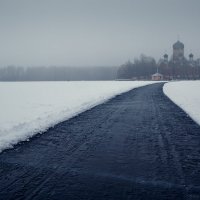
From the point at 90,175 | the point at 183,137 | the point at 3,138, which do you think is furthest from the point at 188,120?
the point at 90,175

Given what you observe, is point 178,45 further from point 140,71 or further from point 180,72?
point 140,71

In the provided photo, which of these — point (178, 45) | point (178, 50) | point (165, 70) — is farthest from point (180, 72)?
point (178, 45)

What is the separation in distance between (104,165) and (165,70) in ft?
485

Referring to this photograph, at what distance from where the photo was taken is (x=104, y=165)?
254 inches

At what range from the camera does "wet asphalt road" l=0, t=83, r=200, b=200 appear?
491cm

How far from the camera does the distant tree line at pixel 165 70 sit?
5871 inches

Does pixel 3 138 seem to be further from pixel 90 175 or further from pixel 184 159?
pixel 184 159

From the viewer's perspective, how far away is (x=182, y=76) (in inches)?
5896

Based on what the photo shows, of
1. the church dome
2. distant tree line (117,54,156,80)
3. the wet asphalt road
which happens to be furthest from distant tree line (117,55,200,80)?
the wet asphalt road

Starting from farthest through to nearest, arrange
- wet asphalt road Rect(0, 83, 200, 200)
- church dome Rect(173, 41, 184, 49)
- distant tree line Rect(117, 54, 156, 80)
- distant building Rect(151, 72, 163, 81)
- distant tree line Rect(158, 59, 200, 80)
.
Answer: church dome Rect(173, 41, 184, 49)
distant tree line Rect(117, 54, 156, 80)
distant tree line Rect(158, 59, 200, 80)
distant building Rect(151, 72, 163, 81)
wet asphalt road Rect(0, 83, 200, 200)

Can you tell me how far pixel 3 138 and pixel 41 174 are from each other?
11.8ft

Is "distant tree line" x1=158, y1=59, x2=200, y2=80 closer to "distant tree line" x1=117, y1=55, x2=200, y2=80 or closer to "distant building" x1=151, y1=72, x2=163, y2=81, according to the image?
"distant tree line" x1=117, y1=55, x2=200, y2=80

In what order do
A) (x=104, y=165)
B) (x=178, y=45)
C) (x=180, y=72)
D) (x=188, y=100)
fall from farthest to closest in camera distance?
(x=178, y=45), (x=180, y=72), (x=188, y=100), (x=104, y=165)

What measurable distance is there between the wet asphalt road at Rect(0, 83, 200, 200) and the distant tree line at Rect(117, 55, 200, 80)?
143 meters
